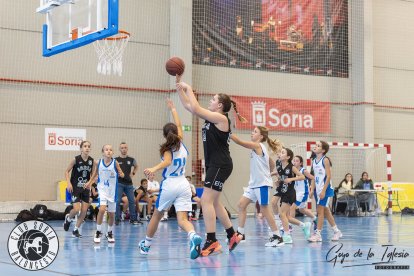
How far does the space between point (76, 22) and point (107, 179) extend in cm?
→ 304

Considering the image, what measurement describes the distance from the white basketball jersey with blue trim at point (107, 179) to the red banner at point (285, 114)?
11.7 meters

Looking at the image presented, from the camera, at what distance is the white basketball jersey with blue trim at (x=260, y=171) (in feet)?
34.2

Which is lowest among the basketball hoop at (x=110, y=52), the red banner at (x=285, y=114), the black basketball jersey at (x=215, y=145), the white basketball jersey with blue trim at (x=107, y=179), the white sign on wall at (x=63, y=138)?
the white basketball jersey with blue trim at (x=107, y=179)

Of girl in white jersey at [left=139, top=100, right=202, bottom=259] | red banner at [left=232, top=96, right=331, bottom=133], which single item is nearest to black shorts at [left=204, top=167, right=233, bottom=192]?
girl in white jersey at [left=139, top=100, right=202, bottom=259]

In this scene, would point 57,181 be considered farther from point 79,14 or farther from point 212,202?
point 212,202

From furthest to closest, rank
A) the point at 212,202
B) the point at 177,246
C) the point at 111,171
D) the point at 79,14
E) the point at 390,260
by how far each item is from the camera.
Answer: the point at 79,14
the point at 111,171
the point at 177,246
the point at 212,202
the point at 390,260

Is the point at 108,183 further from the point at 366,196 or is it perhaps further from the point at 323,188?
the point at 366,196

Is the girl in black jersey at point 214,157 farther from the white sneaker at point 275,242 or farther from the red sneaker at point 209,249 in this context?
the white sneaker at point 275,242

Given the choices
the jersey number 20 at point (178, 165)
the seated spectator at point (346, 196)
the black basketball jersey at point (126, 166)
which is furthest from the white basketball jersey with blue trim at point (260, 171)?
the seated spectator at point (346, 196)

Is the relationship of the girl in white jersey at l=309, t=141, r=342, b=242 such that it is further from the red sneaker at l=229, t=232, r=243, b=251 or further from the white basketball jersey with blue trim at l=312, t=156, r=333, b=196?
the red sneaker at l=229, t=232, r=243, b=251

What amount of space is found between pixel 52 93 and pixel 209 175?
12504 millimetres

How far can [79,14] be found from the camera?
1232cm

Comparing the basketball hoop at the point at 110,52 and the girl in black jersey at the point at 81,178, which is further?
the basketball hoop at the point at 110,52

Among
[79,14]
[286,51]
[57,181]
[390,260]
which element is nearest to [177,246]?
[390,260]
